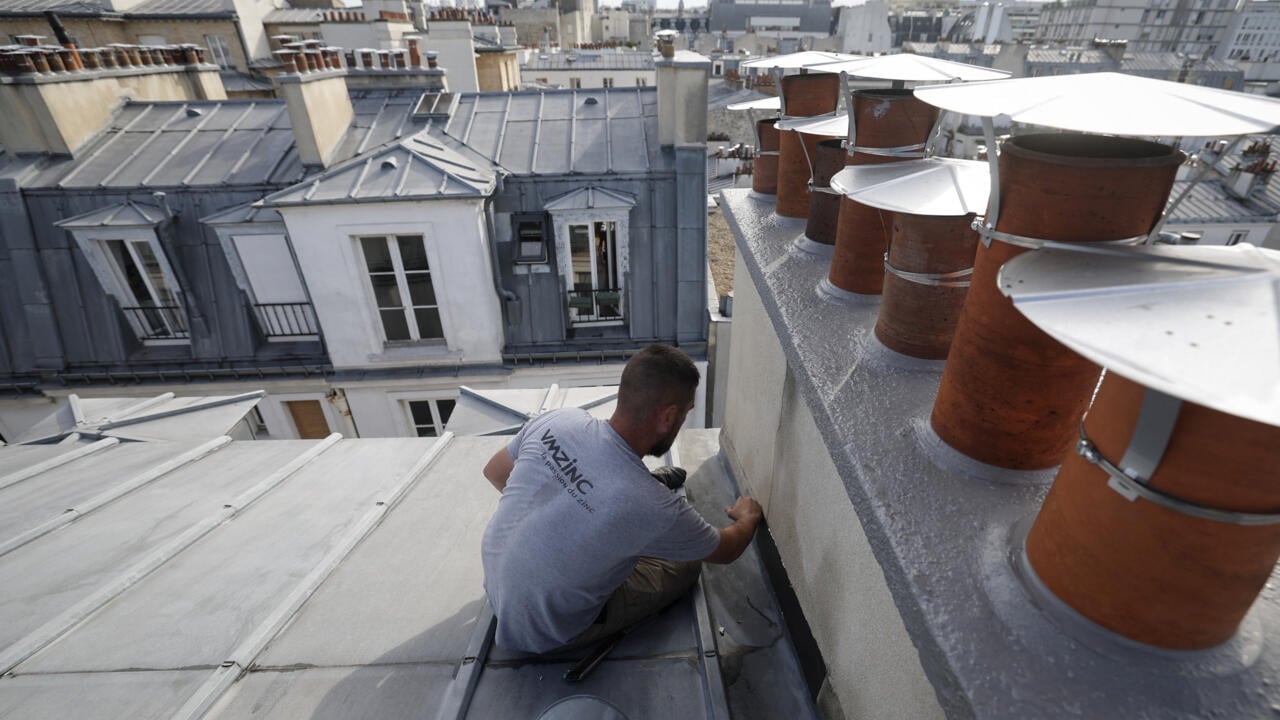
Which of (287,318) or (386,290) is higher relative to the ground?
(386,290)

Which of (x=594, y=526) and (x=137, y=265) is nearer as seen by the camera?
(x=594, y=526)

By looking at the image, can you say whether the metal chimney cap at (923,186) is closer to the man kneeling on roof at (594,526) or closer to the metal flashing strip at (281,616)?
the man kneeling on roof at (594,526)

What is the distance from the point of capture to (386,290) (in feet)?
27.3

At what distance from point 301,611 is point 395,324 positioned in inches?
248

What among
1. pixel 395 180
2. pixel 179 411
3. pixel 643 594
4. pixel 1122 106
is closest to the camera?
pixel 1122 106

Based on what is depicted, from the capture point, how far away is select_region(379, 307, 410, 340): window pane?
8.39 metres

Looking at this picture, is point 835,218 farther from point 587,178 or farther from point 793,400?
point 587,178

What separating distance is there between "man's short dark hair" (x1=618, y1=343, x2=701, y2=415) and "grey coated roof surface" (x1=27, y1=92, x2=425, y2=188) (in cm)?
806

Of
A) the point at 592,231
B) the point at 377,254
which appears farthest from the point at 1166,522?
the point at 377,254

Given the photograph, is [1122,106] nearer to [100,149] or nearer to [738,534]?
[738,534]

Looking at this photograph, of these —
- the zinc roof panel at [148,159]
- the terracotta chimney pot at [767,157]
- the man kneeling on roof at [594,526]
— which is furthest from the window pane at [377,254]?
the man kneeling on roof at [594,526]

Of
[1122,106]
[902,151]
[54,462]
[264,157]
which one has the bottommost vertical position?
[54,462]

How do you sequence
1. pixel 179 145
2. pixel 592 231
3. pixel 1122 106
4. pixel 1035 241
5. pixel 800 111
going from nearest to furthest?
pixel 1122 106
pixel 1035 241
pixel 800 111
pixel 592 231
pixel 179 145

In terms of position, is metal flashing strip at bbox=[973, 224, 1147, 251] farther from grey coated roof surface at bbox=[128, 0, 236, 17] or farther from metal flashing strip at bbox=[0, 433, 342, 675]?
grey coated roof surface at bbox=[128, 0, 236, 17]
